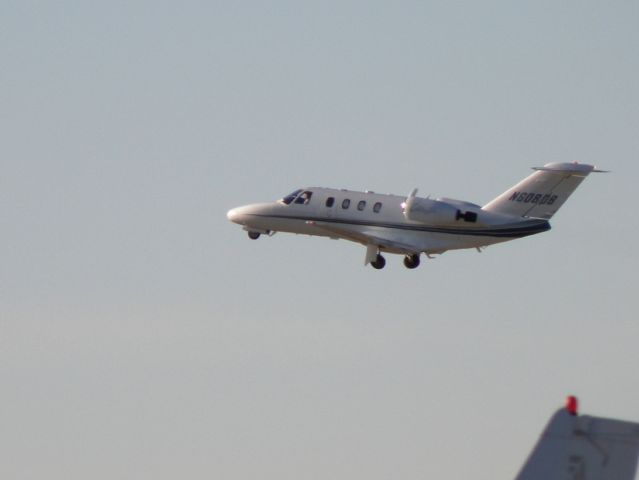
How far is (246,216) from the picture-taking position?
67.9 meters

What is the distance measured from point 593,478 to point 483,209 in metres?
44.1

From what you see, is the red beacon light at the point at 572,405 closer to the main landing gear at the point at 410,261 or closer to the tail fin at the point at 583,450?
the tail fin at the point at 583,450

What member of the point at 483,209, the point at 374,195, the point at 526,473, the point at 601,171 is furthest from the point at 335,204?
the point at 526,473

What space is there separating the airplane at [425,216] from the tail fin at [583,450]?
42023mm

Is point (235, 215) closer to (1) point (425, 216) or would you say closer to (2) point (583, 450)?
(1) point (425, 216)

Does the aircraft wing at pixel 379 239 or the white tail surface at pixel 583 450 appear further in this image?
the aircraft wing at pixel 379 239

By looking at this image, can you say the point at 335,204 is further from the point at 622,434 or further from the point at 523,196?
the point at 622,434

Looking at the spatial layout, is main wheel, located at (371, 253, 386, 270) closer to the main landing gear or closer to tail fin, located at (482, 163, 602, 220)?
the main landing gear

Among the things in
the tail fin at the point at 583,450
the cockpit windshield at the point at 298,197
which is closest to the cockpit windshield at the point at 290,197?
the cockpit windshield at the point at 298,197

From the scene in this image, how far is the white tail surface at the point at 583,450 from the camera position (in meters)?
20.5

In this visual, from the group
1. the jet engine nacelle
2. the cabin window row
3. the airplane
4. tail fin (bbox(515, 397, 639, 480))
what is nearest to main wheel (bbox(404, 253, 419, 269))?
the airplane

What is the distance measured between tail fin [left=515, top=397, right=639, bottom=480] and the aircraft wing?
42.7m

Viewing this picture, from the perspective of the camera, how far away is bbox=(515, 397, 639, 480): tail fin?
67.3ft

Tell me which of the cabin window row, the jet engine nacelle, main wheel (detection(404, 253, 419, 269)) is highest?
the cabin window row
